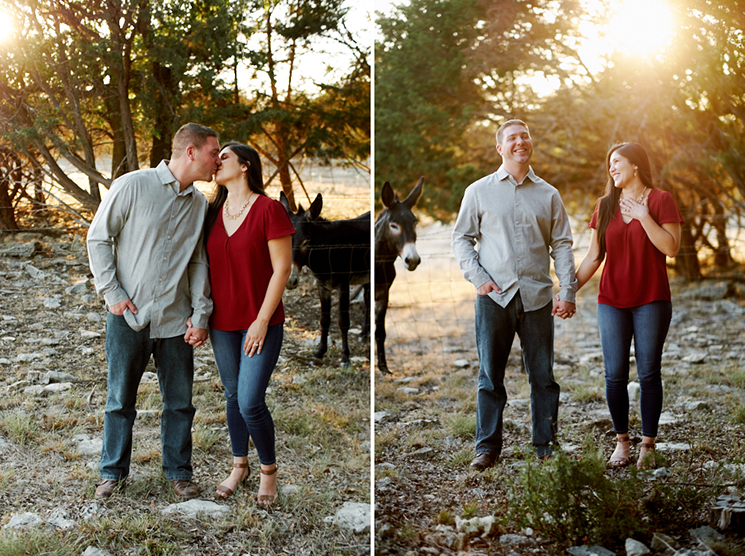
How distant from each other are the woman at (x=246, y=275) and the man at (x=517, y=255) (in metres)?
0.69

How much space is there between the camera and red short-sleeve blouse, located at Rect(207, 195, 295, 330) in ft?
6.69

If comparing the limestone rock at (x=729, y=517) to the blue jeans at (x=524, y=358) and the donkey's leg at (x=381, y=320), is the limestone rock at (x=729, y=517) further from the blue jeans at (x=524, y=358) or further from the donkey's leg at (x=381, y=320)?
the donkey's leg at (x=381, y=320)

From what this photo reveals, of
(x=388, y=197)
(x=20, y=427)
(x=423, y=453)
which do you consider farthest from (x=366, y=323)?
(x=20, y=427)

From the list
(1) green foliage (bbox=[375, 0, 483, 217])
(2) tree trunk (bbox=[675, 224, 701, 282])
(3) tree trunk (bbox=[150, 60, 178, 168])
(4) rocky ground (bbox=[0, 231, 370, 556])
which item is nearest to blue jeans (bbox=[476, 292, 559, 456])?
(4) rocky ground (bbox=[0, 231, 370, 556])

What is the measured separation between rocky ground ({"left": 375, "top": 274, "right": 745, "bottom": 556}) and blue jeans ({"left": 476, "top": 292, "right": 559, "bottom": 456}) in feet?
0.65

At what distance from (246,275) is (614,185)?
1.40 m

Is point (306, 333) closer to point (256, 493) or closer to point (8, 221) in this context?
point (256, 493)

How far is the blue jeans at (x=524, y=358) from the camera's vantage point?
215 centimetres

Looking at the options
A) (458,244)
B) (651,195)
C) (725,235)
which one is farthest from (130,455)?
(725,235)

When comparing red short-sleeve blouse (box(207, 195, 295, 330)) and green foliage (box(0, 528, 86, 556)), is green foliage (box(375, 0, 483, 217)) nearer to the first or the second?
red short-sleeve blouse (box(207, 195, 295, 330))

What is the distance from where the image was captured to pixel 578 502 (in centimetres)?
194

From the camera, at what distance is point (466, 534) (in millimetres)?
2039

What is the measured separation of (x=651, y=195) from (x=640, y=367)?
65 cm

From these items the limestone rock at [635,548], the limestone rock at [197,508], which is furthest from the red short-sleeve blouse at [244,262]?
the limestone rock at [635,548]
